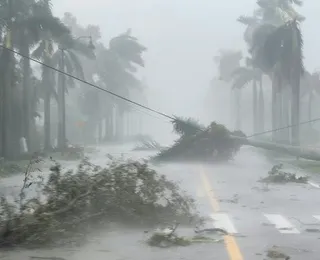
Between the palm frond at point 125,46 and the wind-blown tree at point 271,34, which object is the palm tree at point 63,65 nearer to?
the wind-blown tree at point 271,34

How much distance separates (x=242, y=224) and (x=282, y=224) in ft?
2.39

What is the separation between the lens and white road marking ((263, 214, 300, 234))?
388 inches

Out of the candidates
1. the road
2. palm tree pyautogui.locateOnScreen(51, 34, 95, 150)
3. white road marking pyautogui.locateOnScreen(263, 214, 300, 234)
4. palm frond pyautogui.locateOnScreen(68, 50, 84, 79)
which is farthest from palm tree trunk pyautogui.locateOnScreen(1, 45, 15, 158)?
white road marking pyautogui.locateOnScreen(263, 214, 300, 234)

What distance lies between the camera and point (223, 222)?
10.8 m

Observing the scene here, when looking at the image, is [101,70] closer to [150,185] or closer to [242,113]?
[242,113]

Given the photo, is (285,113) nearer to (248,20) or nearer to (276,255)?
(248,20)

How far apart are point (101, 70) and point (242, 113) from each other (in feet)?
125

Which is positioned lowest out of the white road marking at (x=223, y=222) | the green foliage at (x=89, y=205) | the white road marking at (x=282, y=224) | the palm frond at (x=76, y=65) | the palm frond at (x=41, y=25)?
the white road marking at (x=282, y=224)

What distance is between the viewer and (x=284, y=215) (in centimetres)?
1184

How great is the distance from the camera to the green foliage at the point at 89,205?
8.23m

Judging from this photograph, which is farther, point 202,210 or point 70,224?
point 202,210

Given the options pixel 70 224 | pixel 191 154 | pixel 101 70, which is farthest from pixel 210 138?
pixel 101 70

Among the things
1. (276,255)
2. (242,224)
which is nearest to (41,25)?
(242,224)

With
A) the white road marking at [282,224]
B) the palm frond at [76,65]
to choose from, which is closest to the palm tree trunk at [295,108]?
the palm frond at [76,65]
